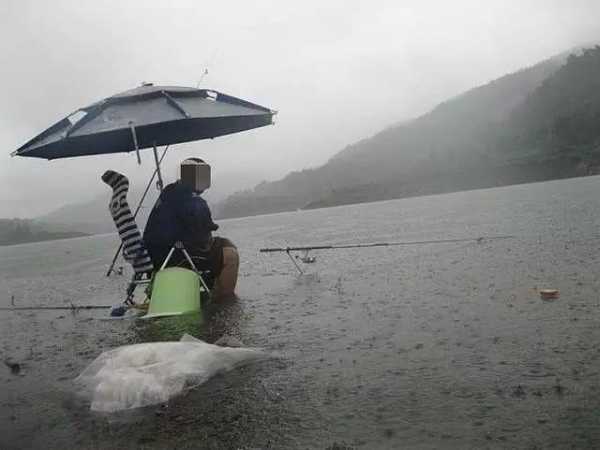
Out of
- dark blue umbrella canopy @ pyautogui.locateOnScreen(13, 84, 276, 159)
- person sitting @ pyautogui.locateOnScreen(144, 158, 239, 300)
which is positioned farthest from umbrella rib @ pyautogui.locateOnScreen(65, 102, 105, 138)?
person sitting @ pyautogui.locateOnScreen(144, 158, 239, 300)

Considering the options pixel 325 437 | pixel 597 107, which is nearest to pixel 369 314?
pixel 325 437

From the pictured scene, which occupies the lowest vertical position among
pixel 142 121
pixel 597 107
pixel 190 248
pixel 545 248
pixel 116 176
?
pixel 545 248

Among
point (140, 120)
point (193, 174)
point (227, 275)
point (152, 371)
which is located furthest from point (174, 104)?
point (152, 371)

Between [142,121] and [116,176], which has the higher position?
[142,121]

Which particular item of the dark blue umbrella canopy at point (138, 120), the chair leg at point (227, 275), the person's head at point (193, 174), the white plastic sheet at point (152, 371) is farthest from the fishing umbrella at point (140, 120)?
the white plastic sheet at point (152, 371)

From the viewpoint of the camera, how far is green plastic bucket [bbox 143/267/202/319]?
33.5 feet

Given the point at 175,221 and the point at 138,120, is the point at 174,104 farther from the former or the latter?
the point at 175,221

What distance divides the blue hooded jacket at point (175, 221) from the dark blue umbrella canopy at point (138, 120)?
1300 millimetres

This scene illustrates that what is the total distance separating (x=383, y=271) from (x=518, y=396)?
10.6m

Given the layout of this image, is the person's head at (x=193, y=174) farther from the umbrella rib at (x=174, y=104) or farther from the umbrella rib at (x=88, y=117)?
the umbrella rib at (x=88, y=117)

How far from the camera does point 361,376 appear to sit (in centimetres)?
588

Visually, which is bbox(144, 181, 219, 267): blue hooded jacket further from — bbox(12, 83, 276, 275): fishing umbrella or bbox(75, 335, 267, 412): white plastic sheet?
bbox(75, 335, 267, 412): white plastic sheet

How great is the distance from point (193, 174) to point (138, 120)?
67.4 inches

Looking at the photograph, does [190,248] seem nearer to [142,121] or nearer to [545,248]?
[142,121]
